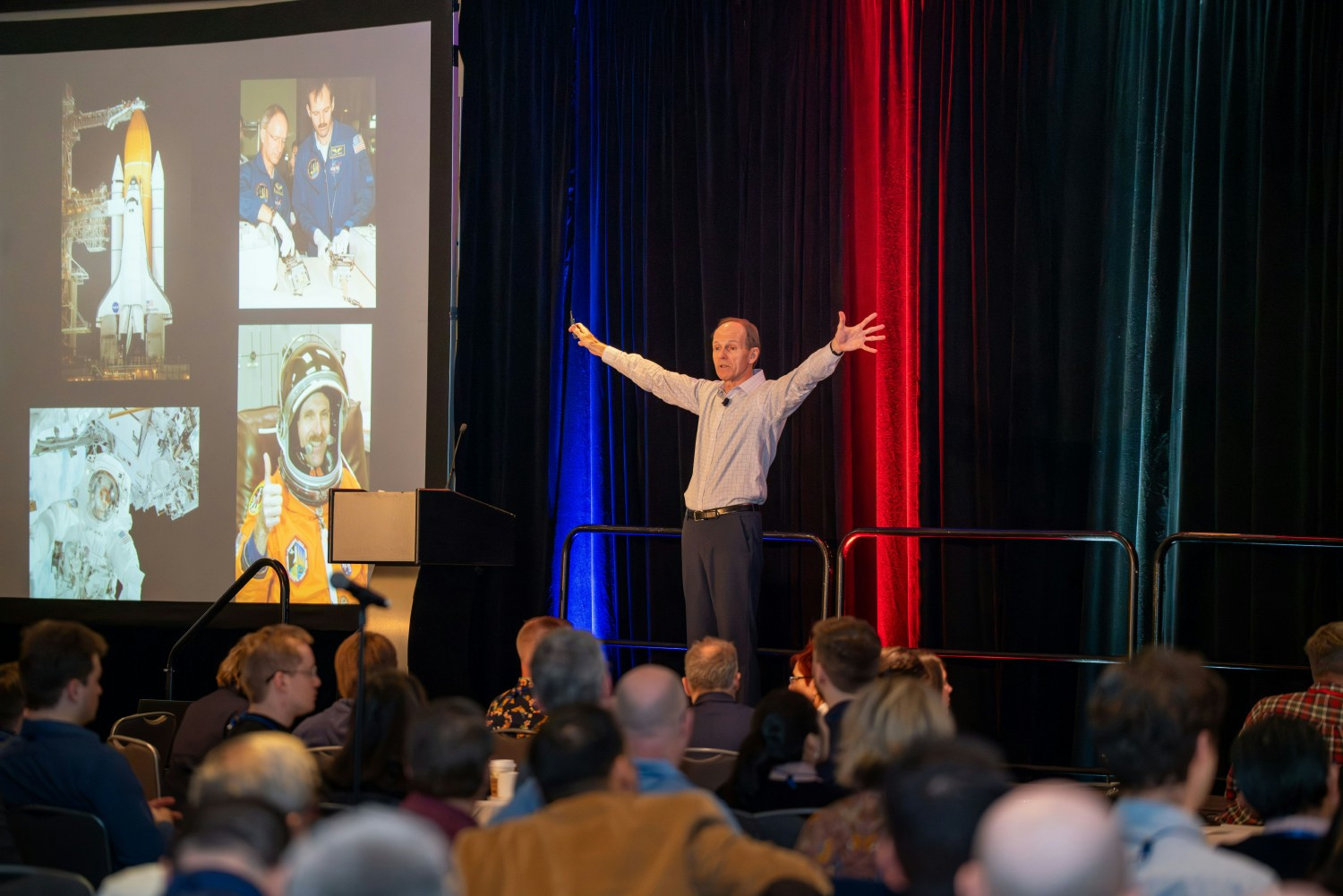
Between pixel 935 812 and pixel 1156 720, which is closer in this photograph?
pixel 935 812

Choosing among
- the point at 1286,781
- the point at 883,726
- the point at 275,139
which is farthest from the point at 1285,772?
the point at 275,139

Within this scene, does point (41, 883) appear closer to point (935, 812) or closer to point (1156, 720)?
point (935, 812)

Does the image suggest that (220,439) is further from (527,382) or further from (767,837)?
(767,837)

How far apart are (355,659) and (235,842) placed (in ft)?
6.97

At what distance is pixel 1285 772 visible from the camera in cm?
246

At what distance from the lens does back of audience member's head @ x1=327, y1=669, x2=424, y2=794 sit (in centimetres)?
274

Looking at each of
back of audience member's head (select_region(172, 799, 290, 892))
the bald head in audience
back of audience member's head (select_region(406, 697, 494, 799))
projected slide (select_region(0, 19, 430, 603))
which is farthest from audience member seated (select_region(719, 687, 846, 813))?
projected slide (select_region(0, 19, 430, 603))

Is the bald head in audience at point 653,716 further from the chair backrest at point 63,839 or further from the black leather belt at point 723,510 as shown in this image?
the black leather belt at point 723,510

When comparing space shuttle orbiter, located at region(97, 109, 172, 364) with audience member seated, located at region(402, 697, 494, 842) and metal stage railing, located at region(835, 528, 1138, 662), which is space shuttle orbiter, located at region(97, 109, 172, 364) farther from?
audience member seated, located at region(402, 697, 494, 842)

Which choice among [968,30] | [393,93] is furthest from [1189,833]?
[393,93]

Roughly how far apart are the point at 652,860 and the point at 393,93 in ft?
18.4

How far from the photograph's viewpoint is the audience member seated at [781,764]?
2.65 metres

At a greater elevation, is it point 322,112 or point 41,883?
point 322,112

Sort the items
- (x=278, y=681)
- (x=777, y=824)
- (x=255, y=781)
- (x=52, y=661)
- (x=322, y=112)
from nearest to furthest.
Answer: (x=255, y=781)
(x=777, y=824)
(x=52, y=661)
(x=278, y=681)
(x=322, y=112)
